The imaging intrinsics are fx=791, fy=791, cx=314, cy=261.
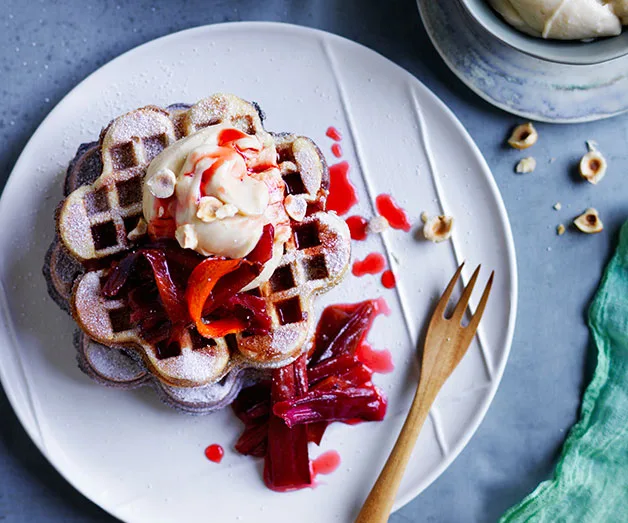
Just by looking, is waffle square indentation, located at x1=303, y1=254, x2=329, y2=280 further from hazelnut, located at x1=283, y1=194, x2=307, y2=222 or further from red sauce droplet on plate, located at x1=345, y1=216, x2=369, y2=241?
red sauce droplet on plate, located at x1=345, y1=216, x2=369, y2=241

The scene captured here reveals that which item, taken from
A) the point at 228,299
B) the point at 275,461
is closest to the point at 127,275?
the point at 228,299

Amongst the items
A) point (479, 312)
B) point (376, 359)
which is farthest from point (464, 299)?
point (376, 359)

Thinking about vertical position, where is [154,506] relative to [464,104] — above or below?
below

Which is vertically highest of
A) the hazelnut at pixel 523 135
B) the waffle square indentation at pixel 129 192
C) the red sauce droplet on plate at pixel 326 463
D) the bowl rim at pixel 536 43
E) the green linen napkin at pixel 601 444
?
the bowl rim at pixel 536 43

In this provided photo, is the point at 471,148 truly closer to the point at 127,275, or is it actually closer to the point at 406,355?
the point at 406,355

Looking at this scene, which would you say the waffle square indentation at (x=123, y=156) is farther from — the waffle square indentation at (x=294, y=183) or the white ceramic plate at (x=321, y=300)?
the waffle square indentation at (x=294, y=183)

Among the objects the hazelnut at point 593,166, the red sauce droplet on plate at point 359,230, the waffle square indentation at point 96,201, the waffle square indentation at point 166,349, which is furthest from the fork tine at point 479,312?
the waffle square indentation at point 96,201
